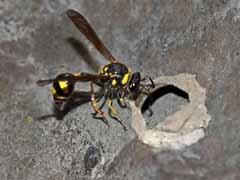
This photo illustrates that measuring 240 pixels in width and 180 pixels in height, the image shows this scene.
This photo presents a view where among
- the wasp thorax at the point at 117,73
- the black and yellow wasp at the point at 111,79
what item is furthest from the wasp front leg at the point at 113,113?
the wasp thorax at the point at 117,73

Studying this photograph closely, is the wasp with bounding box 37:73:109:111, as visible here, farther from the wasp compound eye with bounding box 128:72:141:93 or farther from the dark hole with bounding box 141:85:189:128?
the dark hole with bounding box 141:85:189:128

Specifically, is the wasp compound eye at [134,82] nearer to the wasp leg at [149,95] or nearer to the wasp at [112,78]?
the wasp at [112,78]

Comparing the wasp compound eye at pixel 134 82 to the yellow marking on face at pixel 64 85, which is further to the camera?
the wasp compound eye at pixel 134 82

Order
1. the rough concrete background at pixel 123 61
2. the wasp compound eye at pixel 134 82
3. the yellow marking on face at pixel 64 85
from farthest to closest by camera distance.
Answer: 1. the wasp compound eye at pixel 134 82
2. the yellow marking on face at pixel 64 85
3. the rough concrete background at pixel 123 61

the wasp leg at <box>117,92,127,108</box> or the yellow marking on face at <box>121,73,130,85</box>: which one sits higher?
the yellow marking on face at <box>121,73,130,85</box>

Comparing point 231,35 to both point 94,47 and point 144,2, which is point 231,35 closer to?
point 144,2

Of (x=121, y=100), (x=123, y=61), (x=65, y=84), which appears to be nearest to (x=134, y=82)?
(x=121, y=100)

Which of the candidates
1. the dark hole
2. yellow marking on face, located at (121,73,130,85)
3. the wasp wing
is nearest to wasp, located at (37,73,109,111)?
yellow marking on face, located at (121,73,130,85)
